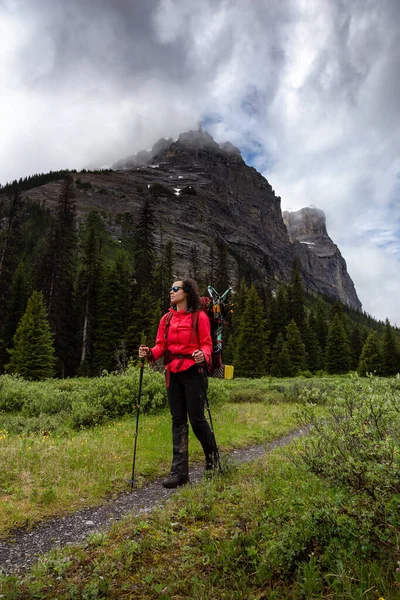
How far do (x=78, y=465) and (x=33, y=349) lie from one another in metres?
28.8

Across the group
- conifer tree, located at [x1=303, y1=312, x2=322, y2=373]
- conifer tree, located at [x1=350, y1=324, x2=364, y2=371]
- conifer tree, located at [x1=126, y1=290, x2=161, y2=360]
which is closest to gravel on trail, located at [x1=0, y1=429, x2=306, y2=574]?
conifer tree, located at [x1=126, y1=290, x2=161, y2=360]

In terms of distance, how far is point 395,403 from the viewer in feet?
11.2

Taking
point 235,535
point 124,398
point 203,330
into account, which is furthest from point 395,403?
point 124,398

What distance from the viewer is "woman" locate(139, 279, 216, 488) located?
17.7 feet

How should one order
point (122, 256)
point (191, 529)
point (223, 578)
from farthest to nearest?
point (122, 256)
point (191, 529)
point (223, 578)

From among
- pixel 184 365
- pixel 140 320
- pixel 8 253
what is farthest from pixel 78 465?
pixel 8 253

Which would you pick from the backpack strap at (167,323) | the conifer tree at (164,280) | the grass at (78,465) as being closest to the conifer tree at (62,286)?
the conifer tree at (164,280)

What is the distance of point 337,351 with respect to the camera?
A: 53.5 metres

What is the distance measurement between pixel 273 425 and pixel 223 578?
9.03m

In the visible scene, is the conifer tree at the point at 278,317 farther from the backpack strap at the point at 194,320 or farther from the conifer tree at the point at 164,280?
the backpack strap at the point at 194,320

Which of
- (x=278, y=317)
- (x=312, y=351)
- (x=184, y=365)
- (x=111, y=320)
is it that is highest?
(x=278, y=317)

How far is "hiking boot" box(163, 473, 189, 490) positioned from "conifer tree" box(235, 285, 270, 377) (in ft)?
126

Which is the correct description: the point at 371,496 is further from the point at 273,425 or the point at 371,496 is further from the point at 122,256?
the point at 122,256

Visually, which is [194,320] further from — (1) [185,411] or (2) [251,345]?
(2) [251,345]
